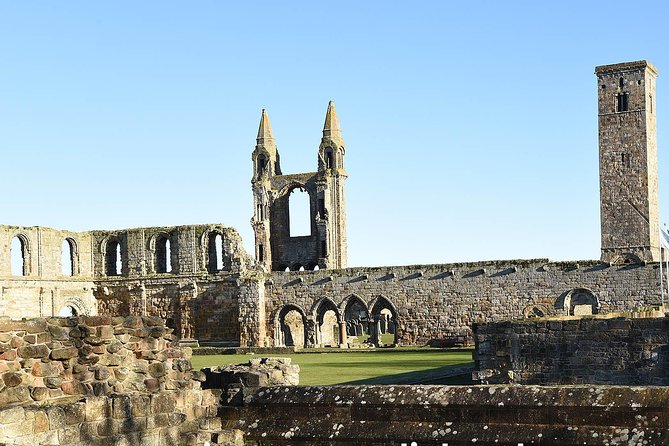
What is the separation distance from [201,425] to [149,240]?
40.3 meters

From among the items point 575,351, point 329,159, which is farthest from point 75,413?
point 329,159

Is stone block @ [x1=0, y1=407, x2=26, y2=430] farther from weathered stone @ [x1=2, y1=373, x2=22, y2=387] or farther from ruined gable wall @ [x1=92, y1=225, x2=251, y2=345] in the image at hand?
ruined gable wall @ [x1=92, y1=225, x2=251, y2=345]

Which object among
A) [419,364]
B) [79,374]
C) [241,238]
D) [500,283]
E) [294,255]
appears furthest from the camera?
[294,255]

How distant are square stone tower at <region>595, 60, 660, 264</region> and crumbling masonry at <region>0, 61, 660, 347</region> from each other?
0.05 metres

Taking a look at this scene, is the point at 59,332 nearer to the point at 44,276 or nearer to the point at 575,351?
the point at 575,351

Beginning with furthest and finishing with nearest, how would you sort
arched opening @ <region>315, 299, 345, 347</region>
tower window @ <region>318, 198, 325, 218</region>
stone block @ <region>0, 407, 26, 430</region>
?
tower window @ <region>318, 198, 325, 218</region> < arched opening @ <region>315, 299, 345, 347</region> < stone block @ <region>0, 407, 26, 430</region>

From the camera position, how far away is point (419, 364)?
86.6 feet

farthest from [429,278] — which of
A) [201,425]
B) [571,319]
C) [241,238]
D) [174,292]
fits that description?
[201,425]

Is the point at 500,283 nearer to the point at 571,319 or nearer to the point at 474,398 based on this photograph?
the point at 571,319

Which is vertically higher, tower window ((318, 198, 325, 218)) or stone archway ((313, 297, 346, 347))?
tower window ((318, 198, 325, 218))

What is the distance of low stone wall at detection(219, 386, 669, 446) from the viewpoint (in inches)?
267

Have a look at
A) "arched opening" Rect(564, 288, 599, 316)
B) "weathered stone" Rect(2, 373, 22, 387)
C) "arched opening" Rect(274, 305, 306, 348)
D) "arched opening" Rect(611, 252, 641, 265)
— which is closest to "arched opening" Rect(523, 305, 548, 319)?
"arched opening" Rect(564, 288, 599, 316)

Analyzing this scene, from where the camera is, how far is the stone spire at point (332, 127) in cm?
5625

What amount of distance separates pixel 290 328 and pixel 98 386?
3922 centimetres
